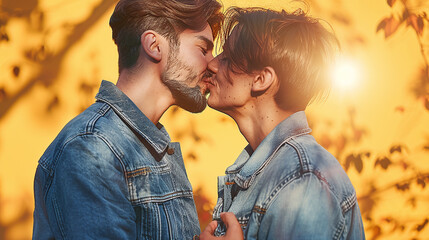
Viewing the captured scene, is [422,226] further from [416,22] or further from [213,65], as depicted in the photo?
[213,65]

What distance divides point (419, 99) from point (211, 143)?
2090 millimetres

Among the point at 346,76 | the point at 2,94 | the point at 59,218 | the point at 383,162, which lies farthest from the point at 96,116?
the point at 383,162

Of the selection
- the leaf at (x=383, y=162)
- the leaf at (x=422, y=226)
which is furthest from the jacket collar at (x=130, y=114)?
the leaf at (x=422, y=226)

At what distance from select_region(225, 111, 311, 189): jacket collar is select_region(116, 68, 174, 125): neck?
60 centimetres

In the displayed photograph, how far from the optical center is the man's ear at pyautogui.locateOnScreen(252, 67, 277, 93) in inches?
91.8

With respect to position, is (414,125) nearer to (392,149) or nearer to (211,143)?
(392,149)

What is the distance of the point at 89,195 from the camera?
1953 millimetres

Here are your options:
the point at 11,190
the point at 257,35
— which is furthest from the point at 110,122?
the point at 11,190

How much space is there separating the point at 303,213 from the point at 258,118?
25.1 inches

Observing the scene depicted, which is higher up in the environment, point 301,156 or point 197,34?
point 197,34

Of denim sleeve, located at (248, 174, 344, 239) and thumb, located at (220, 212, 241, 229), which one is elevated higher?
denim sleeve, located at (248, 174, 344, 239)

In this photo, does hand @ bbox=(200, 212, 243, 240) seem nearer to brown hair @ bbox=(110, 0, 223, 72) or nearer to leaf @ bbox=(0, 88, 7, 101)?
brown hair @ bbox=(110, 0, 223, 72)

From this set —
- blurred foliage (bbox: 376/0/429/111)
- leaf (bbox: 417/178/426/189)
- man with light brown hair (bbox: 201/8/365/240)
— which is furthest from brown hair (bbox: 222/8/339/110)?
leaf (bbox: 417/178/426/189)

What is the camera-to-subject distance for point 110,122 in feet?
7.40
